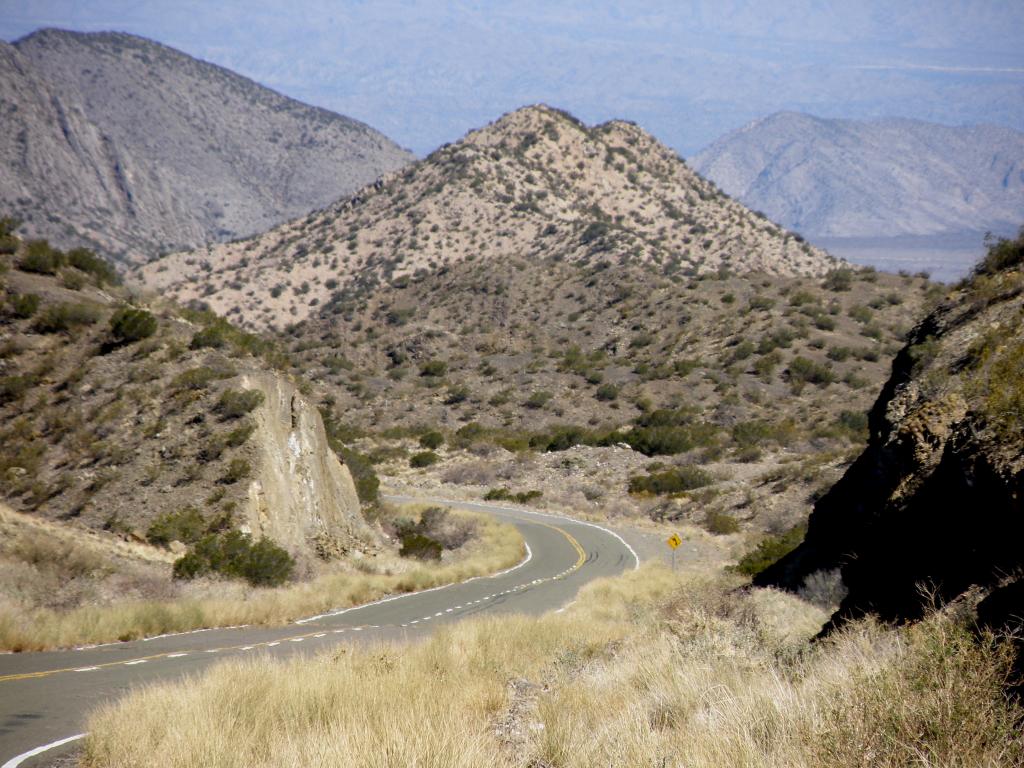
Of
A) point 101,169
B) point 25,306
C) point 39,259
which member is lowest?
point 25,306

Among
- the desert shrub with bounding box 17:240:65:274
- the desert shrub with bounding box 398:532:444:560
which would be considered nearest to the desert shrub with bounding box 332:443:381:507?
the desert shrub with bounding box 398:532:444:560

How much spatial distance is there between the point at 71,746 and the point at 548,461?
47.0 meters

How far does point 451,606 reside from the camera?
20.2 meters

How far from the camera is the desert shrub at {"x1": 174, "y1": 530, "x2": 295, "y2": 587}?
17656mm

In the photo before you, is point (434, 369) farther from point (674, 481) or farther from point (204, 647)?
point (204, 647)

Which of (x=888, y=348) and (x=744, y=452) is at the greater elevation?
(x=888, y=348)

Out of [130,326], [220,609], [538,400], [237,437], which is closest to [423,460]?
[538,400]

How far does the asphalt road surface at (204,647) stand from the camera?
746 cm

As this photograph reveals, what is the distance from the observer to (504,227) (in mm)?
101688

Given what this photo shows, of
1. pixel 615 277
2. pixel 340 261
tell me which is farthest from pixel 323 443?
pixel 340 261

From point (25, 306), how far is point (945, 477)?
25.0m

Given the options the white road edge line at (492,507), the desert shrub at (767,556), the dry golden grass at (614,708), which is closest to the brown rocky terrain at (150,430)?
the desert shrub at (767,556)

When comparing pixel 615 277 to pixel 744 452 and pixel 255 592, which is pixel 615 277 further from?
pixel 255 592

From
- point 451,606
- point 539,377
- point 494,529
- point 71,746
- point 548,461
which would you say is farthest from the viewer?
point 539,377
